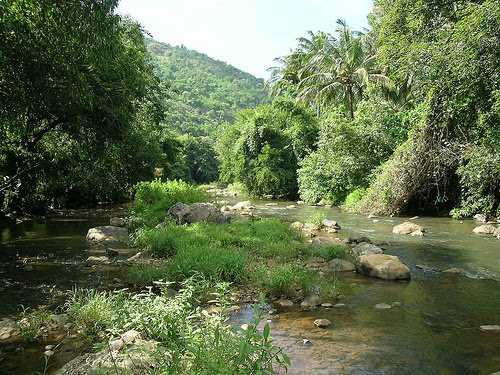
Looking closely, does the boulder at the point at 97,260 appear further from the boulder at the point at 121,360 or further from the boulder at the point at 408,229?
the boulder at the point at 408,229

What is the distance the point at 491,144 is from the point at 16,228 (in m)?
19.1

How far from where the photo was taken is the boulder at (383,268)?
9.95 metres

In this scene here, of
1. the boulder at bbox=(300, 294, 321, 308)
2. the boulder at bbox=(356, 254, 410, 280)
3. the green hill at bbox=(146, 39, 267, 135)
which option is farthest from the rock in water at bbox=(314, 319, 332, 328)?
the green hill at bbox=(146, 39, 267, 135)

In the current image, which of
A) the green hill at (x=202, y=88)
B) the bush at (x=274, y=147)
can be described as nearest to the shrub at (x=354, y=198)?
the bush at (x=274, y=147)

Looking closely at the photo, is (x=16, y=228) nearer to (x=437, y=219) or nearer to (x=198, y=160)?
(x=437, y=219)

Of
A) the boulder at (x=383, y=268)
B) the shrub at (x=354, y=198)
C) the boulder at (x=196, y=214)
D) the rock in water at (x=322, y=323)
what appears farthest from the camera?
the shrub at (x=354, y=198)

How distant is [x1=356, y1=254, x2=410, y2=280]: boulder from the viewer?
9953 mm

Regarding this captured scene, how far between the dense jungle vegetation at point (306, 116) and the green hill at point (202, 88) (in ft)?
212

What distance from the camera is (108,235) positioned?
49.7ft

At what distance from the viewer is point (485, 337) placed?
6.43m

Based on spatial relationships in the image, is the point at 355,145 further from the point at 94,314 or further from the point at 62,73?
the point at 94,314

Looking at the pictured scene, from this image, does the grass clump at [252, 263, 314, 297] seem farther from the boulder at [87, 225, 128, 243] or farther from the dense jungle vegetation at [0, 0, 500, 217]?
the boulder at [87, 225, 128, 243]

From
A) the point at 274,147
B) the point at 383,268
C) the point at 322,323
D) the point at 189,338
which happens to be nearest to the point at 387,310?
the point at 322,323

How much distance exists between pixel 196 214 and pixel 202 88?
387 feet
